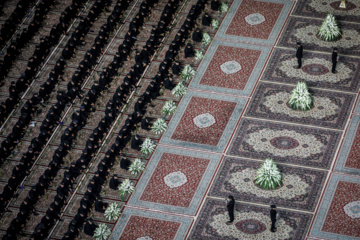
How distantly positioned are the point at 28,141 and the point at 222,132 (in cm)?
746

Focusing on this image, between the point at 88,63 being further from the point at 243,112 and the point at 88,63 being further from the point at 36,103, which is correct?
the point at 243,112

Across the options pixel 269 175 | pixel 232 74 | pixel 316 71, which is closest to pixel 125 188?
pixel 269 175

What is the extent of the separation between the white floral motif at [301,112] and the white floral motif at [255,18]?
15.2ft

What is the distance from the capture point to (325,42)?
32562 mm

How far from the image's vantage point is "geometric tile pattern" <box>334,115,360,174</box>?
27.6 m

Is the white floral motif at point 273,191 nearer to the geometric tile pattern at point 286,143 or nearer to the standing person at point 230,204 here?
the geometric tile pattern at point 286,143

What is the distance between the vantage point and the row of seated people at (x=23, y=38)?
33594 mm

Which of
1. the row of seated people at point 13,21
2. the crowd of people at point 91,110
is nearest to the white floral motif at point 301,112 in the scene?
the crowd of people at point 91,110

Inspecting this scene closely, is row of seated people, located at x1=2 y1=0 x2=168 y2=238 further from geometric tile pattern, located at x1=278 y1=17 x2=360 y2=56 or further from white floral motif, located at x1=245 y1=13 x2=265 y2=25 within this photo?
geometric tile pattern, located at x1=278 y1=17 x2=360 y2=56

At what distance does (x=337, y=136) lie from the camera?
94.3ft

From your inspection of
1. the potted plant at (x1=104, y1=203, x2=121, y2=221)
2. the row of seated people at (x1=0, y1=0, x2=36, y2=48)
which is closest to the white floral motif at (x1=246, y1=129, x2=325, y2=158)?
the potted plant at (x1=104, y1=203, x2=121, y2=221)

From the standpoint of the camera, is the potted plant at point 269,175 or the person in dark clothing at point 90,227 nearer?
the person in dark clothing at point 90,227

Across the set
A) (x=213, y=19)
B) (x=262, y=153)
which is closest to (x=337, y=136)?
(x=262, y=153)

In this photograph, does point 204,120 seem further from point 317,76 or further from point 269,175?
point 317,76
